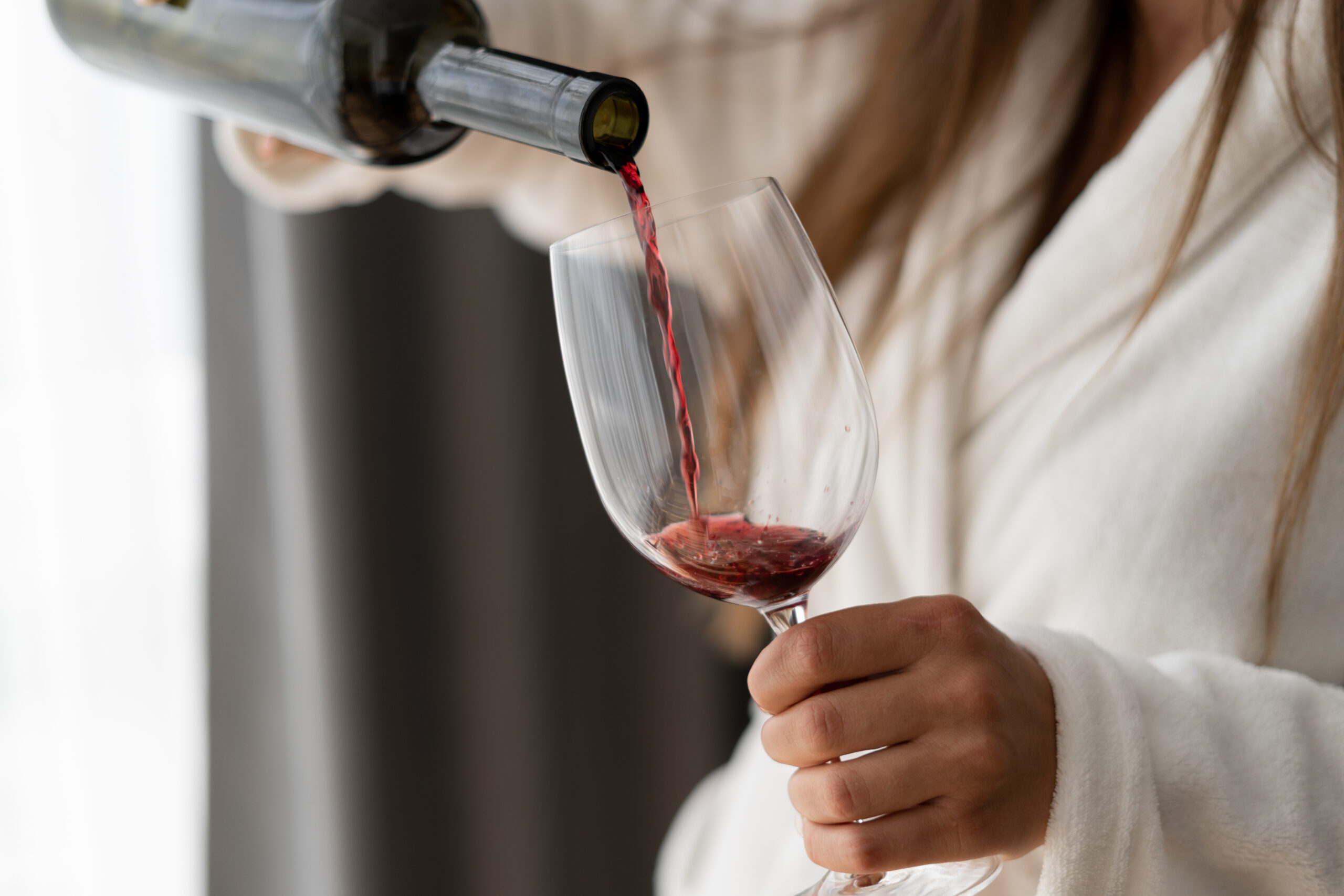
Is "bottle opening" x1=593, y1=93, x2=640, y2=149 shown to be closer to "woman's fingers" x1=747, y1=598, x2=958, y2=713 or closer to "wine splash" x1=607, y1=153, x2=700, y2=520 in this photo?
"wine splash" x1=607, y1=153, x2=700, y2=520

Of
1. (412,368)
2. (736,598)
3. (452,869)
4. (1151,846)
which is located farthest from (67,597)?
(1151,846)

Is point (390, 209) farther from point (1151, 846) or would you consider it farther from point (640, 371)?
point (1151, 846)

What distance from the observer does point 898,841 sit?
481mm

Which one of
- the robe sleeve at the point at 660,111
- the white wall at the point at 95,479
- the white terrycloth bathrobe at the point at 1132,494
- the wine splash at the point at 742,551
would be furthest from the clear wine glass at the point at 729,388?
the white wall at the point at 95,479

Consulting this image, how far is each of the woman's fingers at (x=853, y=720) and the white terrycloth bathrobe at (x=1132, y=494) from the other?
0.30 feet

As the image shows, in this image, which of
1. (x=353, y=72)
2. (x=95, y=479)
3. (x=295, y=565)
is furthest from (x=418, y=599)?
(x=353, y=72)

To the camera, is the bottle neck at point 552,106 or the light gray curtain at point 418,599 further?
the light gray curtain at point 418,599

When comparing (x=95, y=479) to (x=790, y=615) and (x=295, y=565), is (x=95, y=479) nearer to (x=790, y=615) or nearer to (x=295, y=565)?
(x=295, y=565)

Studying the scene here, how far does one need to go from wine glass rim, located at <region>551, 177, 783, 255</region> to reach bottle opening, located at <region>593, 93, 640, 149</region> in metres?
0.03

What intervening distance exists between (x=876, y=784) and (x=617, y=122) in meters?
0.31

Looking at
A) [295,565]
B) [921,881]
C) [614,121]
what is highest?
[614,121]

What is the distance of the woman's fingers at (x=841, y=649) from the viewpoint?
476mm

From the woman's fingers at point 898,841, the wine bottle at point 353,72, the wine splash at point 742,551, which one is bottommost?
the woman's fingers at point 898,841

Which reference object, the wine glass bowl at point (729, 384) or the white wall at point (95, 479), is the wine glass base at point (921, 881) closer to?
the wine glass bowl at point (729, 384)
